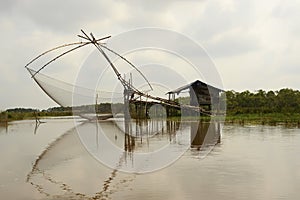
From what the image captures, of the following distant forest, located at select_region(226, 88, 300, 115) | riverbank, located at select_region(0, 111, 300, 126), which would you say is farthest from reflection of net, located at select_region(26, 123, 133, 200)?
distant forest, located at select_region(226, 88, 300, 115)

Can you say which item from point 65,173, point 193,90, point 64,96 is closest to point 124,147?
point 65,173

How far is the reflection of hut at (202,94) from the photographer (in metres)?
32.7

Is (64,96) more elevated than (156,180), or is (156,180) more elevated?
(64,96)

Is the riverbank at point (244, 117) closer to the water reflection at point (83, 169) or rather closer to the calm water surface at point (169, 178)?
the water reflection at point (83, 169)

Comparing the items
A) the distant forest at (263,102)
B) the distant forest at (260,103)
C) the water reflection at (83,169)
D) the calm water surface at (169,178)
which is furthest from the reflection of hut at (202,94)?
the calm water surface at (169,178)

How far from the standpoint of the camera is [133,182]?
802 cm

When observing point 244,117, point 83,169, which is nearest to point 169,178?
point 83,169

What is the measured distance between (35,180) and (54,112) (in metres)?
54.9

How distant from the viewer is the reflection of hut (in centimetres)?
3265

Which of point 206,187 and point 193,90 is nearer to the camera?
point 206,187

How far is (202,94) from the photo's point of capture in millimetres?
35125

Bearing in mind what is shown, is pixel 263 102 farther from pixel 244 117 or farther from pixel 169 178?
pixel 169 178

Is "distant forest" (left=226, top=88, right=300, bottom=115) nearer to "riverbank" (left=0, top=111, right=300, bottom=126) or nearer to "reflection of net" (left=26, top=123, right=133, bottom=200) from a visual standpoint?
"riverbank" (left=0, top=111, right=300, bottom=126)

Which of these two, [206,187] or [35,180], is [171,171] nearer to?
[206,187]
